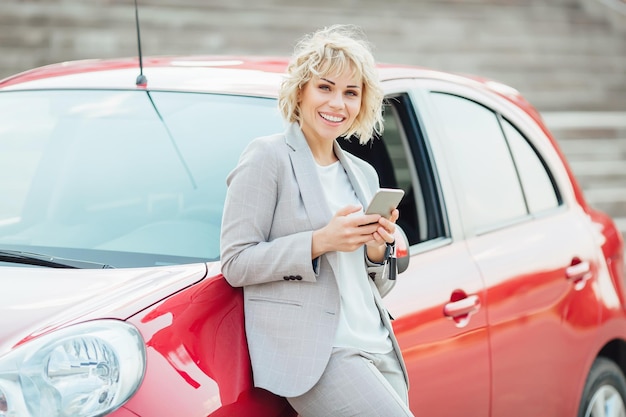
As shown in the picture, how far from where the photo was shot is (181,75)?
3.55m

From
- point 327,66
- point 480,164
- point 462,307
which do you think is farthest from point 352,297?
point 480,164

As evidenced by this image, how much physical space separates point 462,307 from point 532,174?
1.11 m

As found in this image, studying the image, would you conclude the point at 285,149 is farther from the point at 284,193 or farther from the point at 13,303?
the point at 13,303

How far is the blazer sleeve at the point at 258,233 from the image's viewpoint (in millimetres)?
2627

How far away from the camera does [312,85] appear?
283 cm

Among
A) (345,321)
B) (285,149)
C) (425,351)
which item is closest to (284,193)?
(285,149)

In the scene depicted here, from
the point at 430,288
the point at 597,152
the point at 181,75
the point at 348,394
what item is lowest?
the point at 348,394

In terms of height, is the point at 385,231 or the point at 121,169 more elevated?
the point at 121,169

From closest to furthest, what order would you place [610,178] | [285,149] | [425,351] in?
[285,149], [425,351], [610,178]

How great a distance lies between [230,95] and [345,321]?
93cm

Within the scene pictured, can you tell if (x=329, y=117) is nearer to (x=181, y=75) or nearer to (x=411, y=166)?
(x=181, y=75)

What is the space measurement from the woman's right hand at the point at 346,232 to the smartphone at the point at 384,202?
1 centimetres

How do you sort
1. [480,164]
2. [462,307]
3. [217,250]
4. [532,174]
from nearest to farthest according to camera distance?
[217,250], [462,307], [480,164], [532,174]

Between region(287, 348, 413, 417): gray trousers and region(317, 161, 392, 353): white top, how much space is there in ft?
0.16
